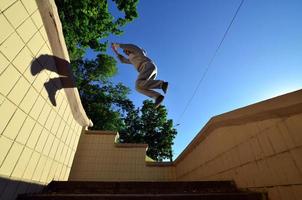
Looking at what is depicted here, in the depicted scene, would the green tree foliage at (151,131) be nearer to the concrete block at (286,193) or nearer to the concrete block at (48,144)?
the concrete block at (48,144)

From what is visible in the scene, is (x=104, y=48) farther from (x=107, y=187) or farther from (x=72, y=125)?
(x=107, y=187)

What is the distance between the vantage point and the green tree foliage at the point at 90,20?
5543 mm

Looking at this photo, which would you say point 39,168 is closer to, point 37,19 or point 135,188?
point 135,188

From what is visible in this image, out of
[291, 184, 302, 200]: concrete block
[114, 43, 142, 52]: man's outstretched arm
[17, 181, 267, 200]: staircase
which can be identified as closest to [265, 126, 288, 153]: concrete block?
[291, 184, 302, 200]: concrete block

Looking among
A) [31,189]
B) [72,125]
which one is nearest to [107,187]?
[31,189]

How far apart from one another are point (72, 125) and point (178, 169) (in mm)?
2774

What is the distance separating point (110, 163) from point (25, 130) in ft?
9.78

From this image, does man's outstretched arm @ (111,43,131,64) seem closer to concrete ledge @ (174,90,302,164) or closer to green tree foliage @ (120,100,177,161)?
concrete ledge @ (174,90,302,164)

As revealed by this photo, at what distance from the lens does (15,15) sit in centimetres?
150

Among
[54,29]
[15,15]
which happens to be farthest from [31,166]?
[54,29]

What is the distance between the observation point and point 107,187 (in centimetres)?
214

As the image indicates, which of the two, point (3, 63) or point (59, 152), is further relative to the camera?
point (59, 152)

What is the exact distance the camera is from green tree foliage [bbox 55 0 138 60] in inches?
218

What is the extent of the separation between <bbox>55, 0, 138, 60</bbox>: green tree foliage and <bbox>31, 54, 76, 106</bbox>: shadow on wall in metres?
4.04
